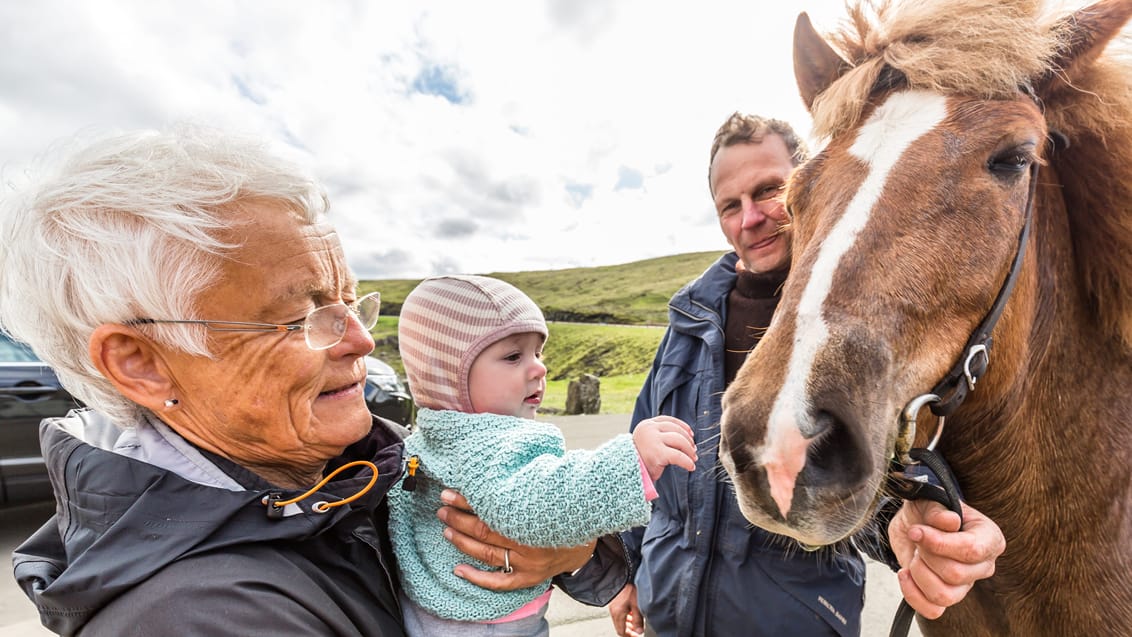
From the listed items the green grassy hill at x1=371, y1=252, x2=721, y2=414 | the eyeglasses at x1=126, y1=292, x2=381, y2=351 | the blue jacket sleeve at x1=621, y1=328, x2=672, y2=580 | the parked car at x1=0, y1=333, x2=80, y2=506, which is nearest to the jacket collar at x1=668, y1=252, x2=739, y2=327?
the blue jacket sleeve at x1=621, y1=328, x2=672, y2=580

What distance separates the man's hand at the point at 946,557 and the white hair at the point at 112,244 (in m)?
1.98

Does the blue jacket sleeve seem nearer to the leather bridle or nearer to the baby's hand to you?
the baby's hand

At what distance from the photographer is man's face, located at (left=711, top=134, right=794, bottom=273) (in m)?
2.38

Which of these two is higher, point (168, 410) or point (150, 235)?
point (150, 235)

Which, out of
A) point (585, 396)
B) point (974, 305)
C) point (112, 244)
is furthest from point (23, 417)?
point (585, 396)

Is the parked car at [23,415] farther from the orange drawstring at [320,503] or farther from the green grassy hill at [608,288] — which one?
the green grassy hill at [608,288]

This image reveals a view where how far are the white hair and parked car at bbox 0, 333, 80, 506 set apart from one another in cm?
488

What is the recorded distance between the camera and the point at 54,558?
130 centimetres

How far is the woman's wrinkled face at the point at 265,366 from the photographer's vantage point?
4.49 feet

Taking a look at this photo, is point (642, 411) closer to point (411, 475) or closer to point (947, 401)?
point (411, 475)

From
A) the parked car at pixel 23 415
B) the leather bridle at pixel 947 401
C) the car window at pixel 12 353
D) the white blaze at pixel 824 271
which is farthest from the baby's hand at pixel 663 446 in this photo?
the car window at pixel 12 353

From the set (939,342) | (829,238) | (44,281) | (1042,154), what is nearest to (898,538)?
(939,342)

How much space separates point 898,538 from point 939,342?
76 cm

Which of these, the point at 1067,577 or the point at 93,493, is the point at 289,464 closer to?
the point at 93,493
